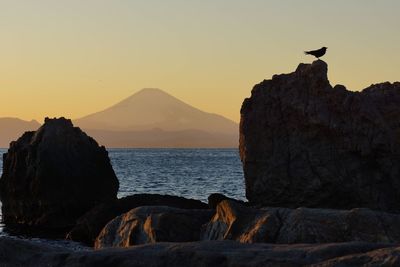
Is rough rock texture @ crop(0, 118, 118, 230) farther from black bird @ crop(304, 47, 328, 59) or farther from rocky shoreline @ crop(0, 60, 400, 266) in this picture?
black bird @ crop(304, 47, 328, 59)

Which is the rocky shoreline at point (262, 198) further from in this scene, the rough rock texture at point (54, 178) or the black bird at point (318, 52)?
the black bird at point (318, 52)

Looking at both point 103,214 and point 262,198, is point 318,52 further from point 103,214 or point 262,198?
point 103,214

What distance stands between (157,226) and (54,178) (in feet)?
94.8

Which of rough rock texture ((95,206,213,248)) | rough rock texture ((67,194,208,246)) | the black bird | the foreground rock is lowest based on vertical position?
rough rock texture ((67,194,208,246))

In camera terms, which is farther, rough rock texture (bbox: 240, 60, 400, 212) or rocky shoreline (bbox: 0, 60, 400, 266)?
rough rock texture (bbox: 240, 60, 400, 212)

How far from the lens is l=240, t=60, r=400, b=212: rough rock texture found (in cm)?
3058

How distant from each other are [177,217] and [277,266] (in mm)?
11191

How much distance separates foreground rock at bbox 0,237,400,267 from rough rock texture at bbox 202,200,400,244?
678 centimetres

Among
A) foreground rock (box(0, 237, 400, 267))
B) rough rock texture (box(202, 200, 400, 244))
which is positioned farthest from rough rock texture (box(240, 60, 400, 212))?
foreground rock (box(0, 237, 400, 267))

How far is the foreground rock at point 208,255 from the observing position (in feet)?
21.2

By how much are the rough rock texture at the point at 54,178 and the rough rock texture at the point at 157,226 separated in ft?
76.5

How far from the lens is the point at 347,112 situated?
31562 mm

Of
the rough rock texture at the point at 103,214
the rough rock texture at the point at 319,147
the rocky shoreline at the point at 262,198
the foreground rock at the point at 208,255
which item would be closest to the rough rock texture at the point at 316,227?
the rocky shoreline at the point at 262,198

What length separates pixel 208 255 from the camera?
7.10 meters
